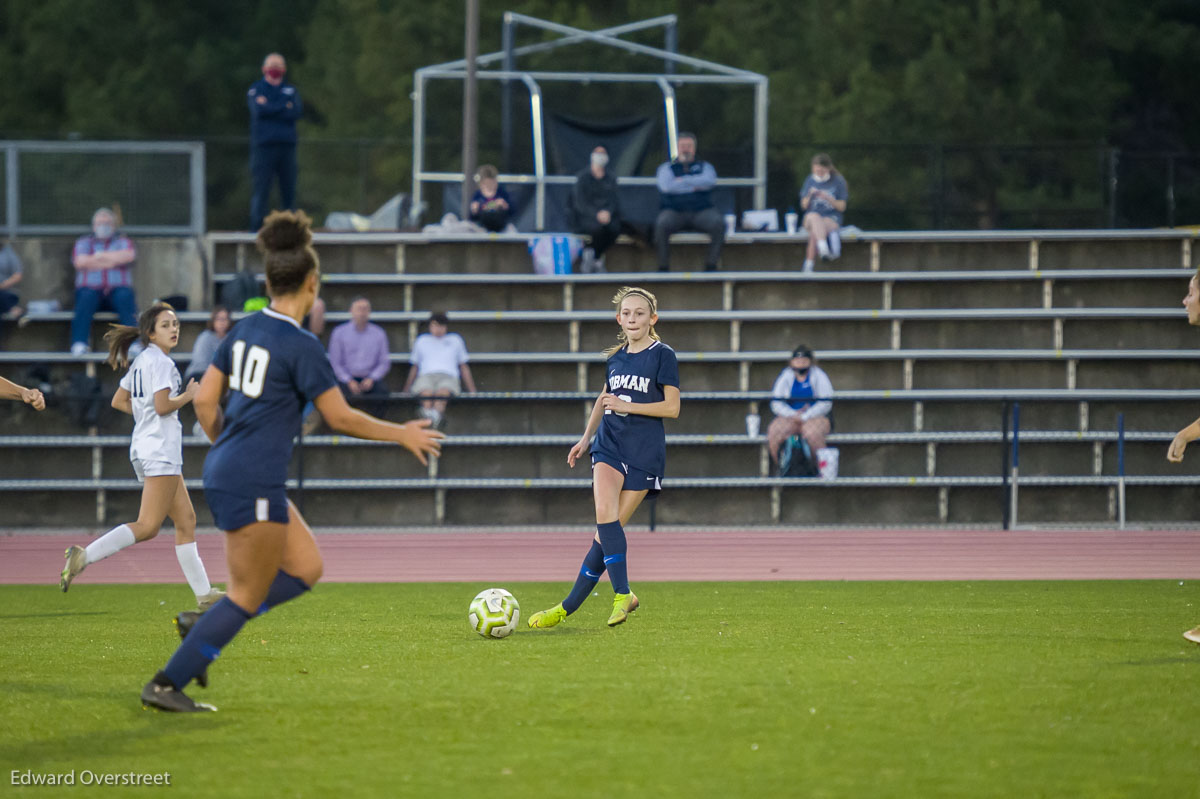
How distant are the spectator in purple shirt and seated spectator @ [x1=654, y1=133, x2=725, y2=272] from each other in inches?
165

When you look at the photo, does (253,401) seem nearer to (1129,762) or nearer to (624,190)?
(1129,762)

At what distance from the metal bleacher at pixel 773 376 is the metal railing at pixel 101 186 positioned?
0.69m

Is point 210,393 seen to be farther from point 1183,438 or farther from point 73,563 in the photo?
point 1183,438

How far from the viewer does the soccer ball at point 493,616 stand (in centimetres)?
845

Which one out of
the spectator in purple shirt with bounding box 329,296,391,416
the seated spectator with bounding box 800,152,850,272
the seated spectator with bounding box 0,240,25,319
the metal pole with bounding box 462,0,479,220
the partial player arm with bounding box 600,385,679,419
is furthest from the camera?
the metal pole with bounding box 462,0,479,220

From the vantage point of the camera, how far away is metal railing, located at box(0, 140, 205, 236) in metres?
→ 19.5

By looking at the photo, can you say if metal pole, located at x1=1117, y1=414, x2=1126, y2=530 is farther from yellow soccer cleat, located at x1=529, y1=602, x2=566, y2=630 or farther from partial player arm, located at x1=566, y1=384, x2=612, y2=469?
yellow soccer cleat, located at x1=529, y1=602, x2=566, y2=630

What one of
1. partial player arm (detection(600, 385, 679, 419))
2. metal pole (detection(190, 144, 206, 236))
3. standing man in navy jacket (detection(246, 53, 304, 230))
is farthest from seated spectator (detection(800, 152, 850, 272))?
partial player arm (detection(600, 385, 679, 419))

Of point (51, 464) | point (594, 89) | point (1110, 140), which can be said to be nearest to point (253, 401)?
point (51, 464)

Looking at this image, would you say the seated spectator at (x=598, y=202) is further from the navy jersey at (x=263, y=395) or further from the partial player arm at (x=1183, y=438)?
the navy jersey at (x=263, y=395)

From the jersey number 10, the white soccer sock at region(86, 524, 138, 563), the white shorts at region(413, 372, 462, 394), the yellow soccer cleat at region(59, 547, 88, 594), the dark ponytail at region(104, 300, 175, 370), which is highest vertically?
the dark ponytail at region(104, 300, 175, 370)

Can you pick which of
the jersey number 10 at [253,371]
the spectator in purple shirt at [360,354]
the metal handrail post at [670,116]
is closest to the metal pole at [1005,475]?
the spectator in purple shirt at [360,354]

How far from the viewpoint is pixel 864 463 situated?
698 inches

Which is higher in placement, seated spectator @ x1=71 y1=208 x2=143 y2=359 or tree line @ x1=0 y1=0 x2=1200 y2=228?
tree line @ x1=0 y1=0 x2=1200 y2=228
